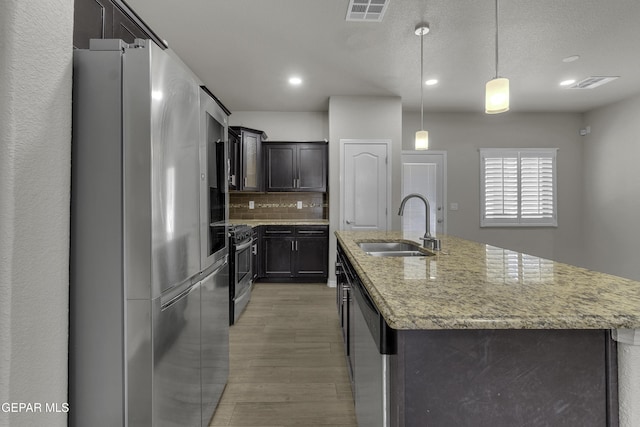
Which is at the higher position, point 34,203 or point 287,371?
point 34,203

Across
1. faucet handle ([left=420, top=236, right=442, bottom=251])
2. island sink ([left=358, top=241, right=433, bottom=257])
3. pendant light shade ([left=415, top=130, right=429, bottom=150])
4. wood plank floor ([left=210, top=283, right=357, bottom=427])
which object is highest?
pendant light shade ([left=415, top=130, right=429, bottom=150])

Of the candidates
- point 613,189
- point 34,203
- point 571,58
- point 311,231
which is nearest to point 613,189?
point 613,189

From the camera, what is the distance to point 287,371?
2.18m

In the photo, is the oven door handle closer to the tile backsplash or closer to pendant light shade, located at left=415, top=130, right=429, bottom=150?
the tile backsplash

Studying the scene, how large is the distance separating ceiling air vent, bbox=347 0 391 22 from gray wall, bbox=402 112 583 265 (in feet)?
9.76

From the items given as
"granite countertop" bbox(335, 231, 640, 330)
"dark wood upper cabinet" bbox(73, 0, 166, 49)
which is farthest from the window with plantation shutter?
"dark wood upper cabinet" bbox(73, 0, 166, 49)

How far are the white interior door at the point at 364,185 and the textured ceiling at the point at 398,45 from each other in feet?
2.70

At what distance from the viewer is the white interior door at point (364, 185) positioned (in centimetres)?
456

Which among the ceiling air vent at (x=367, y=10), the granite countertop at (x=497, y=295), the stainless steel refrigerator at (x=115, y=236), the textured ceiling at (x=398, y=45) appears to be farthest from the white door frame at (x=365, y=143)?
the stainless steel refrigerator at (x=115, y=236)

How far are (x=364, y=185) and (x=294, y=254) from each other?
58.9 inches

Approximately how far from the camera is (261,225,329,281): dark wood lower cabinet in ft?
15.1

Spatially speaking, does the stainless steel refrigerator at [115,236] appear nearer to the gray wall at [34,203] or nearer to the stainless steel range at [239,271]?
the gray wall at [34,203]

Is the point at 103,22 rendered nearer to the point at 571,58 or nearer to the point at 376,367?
the point at 376,367

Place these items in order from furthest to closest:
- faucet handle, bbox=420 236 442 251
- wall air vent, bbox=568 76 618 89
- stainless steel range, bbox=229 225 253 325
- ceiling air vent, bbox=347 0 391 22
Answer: wall air vent, bbox=568 76 618 89
stainless steel range, bbox=229 225 253 325
ceiling air vent, bbox=347 0 391 22
faucet handle, bbox=420 236 442 251
